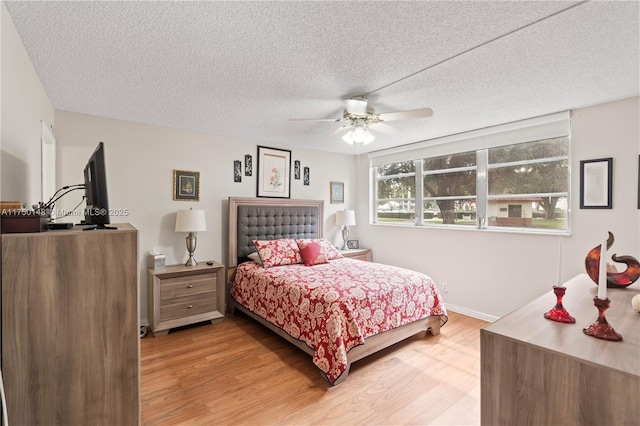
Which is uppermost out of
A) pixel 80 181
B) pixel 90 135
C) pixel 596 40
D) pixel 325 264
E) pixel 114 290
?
pixel 596 40

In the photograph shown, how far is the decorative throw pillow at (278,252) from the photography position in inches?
146

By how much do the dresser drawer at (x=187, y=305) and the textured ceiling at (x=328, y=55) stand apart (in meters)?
2.11

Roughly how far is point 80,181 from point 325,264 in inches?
117

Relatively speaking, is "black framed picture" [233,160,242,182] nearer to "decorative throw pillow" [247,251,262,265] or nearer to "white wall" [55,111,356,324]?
"white wall" [55,111,356,324]

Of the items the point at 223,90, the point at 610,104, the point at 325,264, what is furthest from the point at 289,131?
the point at 610,104

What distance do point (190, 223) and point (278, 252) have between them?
44.7 inches

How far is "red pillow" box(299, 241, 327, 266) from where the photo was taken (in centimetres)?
377

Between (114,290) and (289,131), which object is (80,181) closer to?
(289,131)

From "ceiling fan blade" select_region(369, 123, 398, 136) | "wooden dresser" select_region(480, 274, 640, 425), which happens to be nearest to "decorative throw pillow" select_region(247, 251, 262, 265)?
"ceiling fan blade" select_region(369, 123, 398, 136)

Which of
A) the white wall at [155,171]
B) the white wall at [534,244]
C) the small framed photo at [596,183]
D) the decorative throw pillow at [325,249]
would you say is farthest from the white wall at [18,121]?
the small framed photo at [596,183]

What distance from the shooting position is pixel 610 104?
2766mm

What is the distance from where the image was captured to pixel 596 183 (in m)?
2.85

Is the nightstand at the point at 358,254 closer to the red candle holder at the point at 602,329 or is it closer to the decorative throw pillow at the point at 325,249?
the decorative throw pillow at the point at 325,249

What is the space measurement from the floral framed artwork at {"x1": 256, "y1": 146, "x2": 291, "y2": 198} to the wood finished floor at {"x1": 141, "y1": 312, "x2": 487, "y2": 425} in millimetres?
2121
